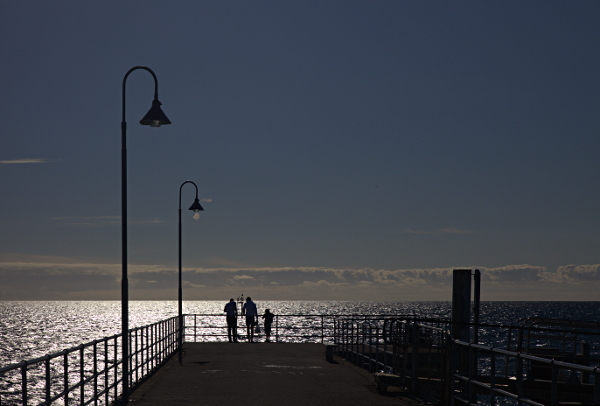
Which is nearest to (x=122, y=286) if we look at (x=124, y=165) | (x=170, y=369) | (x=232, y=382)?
(x=124, y=165)

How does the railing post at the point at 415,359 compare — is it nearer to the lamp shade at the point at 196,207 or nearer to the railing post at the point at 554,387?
the railing post at the point at 554,387

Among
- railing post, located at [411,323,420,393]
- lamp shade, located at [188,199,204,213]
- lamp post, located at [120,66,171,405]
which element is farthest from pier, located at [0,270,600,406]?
lamp shade, located at [188,199,204,213]

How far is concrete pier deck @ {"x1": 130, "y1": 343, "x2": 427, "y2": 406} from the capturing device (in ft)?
43.1

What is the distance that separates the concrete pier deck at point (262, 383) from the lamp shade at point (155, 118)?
18.8 feet

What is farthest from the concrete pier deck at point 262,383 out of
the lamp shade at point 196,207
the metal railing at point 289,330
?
the lamp shade at point 196,207

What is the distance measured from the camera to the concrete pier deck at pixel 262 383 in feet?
43.1

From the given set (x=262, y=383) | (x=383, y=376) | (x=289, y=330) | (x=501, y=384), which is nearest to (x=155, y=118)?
(x=262, y=383)

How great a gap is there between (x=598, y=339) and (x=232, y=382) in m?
83.0

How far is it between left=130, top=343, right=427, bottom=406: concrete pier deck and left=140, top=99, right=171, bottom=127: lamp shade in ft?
18.8

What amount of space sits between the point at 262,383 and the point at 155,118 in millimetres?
Result: 6454

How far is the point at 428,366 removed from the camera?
1313cm

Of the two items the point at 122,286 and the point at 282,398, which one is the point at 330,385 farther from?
the point at 122,286

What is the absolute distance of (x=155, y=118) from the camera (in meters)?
14.8

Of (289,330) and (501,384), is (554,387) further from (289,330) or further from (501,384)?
(289,330)
